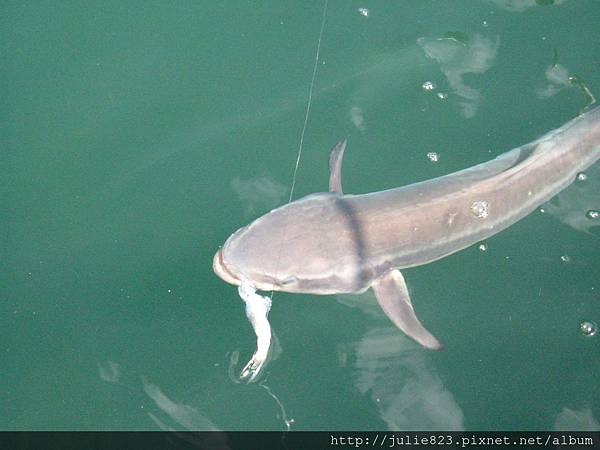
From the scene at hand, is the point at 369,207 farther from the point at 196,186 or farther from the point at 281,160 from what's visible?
the point at 196,186

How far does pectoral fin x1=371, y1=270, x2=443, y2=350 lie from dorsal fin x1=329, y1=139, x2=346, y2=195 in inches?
27.9

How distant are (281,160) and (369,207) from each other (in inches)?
44.2

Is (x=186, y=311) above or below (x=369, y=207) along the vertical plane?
below

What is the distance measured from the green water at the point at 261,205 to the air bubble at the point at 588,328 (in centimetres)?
5

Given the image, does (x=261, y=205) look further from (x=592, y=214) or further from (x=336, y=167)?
(x=592, y=214)

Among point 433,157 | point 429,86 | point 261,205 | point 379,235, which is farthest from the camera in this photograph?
point 429,86

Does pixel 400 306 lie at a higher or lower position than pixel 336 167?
lower

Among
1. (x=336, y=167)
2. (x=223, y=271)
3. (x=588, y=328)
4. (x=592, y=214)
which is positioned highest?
(x=336, y=167)

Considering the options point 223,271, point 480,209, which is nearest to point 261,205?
point 223,271

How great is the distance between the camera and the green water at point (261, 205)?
13.5ft

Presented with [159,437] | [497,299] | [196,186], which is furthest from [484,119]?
[159,437]

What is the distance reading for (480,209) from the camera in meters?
4.12

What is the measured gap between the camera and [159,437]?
395cm

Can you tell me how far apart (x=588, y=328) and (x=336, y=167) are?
206cm
